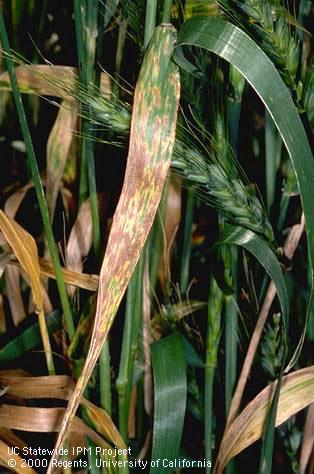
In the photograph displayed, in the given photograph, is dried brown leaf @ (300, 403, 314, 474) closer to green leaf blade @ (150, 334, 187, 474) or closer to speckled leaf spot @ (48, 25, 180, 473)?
green leaf blade @ (150, 334, 187, 474)

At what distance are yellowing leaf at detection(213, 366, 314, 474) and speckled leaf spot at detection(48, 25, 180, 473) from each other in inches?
8.4

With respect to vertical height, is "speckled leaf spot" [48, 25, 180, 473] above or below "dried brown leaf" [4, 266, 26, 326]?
above

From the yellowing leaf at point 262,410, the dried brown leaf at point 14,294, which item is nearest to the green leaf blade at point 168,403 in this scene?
the yellowing leaf at point 262,410

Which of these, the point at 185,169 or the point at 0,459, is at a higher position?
the point at 185,169

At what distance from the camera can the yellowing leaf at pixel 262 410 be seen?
28.5 inches

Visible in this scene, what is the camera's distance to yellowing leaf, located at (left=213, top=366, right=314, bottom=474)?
2.37ft

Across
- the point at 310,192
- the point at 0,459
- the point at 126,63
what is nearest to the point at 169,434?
the point at 0,459

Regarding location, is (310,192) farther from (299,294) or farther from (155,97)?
(299,294)

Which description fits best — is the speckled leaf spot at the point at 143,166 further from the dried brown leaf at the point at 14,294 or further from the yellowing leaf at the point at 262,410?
the dried brown leaf at the point at 14,294

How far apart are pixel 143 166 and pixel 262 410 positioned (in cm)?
30

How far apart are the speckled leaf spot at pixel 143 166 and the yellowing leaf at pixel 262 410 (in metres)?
0.21

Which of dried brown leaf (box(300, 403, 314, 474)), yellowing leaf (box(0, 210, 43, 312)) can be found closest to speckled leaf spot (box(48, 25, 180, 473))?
yellowing leaf (box(0, 210, 43, 312))

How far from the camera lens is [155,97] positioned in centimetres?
58

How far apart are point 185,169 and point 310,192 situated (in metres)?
0.10
